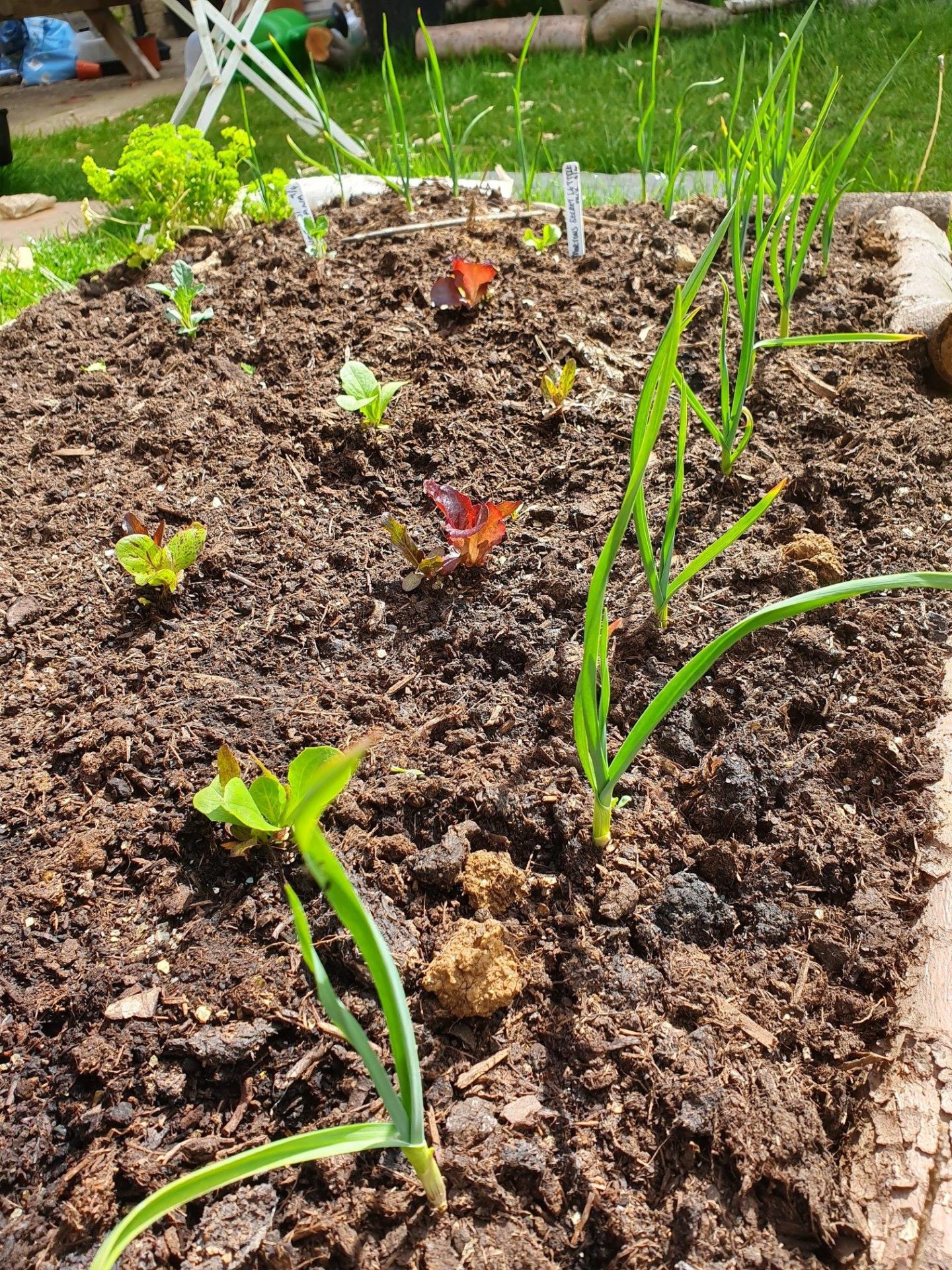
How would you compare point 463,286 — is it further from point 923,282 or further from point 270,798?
point 270,798

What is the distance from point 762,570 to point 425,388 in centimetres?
86

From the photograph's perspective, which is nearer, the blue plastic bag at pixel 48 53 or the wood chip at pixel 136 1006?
the wood chip at pixel 136 1006

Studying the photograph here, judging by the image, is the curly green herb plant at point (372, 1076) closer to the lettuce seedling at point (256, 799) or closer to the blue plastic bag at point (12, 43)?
the lettuce seedling at point (256, 799)

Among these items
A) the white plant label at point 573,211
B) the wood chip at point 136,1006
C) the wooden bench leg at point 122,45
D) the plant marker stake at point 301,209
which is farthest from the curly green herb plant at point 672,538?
the wooden bench leg at point 122,45

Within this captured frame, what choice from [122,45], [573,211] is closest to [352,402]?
[573,211]

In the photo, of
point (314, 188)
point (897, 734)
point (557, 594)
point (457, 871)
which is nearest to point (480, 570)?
point (557, 594)

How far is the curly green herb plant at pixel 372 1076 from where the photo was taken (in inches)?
22.5

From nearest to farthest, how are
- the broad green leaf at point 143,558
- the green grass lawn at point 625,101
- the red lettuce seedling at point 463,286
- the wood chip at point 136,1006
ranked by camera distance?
the wood chip at point 136,1006
the broad green leaf at point 143,558
the red lettuce seedling at point 463,286
the green grass lawn at point 625,101

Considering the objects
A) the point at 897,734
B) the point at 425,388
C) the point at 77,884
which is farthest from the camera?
the point at 425,388

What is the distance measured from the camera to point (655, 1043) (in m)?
1.02

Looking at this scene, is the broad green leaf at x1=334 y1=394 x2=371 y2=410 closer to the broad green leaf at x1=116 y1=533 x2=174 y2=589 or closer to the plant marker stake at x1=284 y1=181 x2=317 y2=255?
the broad green leaf at x1=116 y1=533 x2=174 y2=589

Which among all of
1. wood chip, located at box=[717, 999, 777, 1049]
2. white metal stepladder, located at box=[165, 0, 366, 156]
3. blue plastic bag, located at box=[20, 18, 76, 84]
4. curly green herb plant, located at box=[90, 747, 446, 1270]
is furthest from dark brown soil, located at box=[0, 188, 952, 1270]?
blue plastic bag, located at box=[20, 18, 76, 84]

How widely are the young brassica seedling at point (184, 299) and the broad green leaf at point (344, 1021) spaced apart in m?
1.82

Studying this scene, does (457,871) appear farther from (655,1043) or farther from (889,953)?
(889,953)
